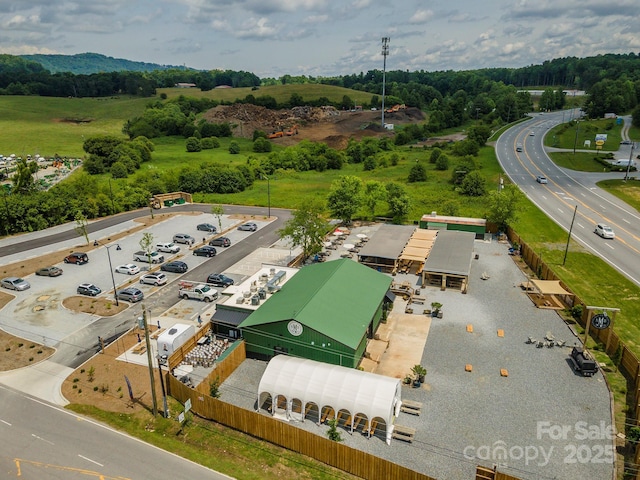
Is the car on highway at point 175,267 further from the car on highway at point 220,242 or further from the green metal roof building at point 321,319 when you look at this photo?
the green metal roof building at point 321,319

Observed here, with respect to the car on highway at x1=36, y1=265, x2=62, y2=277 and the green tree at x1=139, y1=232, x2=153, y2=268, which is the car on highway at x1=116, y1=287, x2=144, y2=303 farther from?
the car on highway at x1=36, y1=265, x2=62, y2=277

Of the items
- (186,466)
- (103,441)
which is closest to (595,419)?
(186,466)

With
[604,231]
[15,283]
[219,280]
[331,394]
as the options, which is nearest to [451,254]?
[604,231]

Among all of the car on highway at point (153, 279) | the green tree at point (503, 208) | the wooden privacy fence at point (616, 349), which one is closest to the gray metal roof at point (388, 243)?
the green tree at point (503, 208)

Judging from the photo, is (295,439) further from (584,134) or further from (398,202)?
(584,134)

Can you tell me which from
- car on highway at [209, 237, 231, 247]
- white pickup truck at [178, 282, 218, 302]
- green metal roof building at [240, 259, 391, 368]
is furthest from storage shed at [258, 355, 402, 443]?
car on highway at [209, 237, 231, 247]
